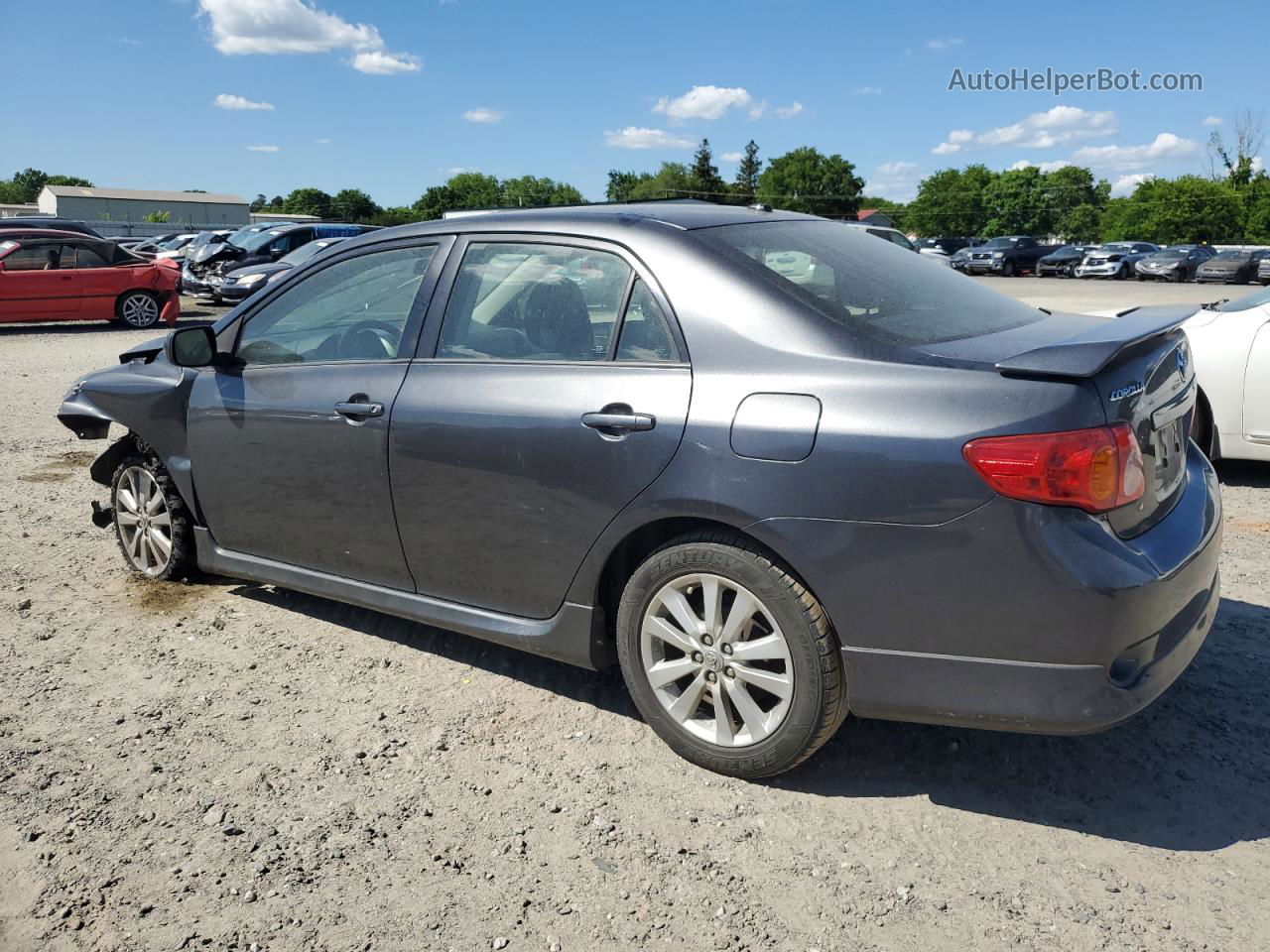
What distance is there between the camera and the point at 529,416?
3.37m

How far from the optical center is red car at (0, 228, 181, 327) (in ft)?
56.4

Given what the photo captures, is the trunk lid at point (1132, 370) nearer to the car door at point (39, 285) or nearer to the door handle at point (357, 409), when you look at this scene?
the door handle at point (357, 409)

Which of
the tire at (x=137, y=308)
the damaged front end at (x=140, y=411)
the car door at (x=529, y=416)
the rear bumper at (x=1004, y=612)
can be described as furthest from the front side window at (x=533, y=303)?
the tire at (x=137, y=308)

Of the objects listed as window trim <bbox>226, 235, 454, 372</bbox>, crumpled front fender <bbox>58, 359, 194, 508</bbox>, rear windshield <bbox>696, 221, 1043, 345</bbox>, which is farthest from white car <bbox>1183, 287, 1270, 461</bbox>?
crumpled front fender <bbox>58, 359, 194, 508</bbox>

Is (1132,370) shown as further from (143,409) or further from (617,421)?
(143,409)

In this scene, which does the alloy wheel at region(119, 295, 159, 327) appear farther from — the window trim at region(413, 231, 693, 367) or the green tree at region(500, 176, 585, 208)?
the green tree at region(500, 176, 585, 208)

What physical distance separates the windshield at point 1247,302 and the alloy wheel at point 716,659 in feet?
16.6

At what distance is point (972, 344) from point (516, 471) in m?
1.45

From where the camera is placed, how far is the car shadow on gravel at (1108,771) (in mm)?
2963

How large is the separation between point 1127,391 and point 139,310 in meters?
19.1

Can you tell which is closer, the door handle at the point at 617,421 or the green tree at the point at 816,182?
the door handle at the point at 617,421

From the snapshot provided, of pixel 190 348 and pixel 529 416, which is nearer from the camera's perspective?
pixel 529 416

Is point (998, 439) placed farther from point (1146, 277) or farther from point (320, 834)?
point (1146, 277)

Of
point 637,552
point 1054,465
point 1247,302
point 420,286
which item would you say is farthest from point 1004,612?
point 1247,302
